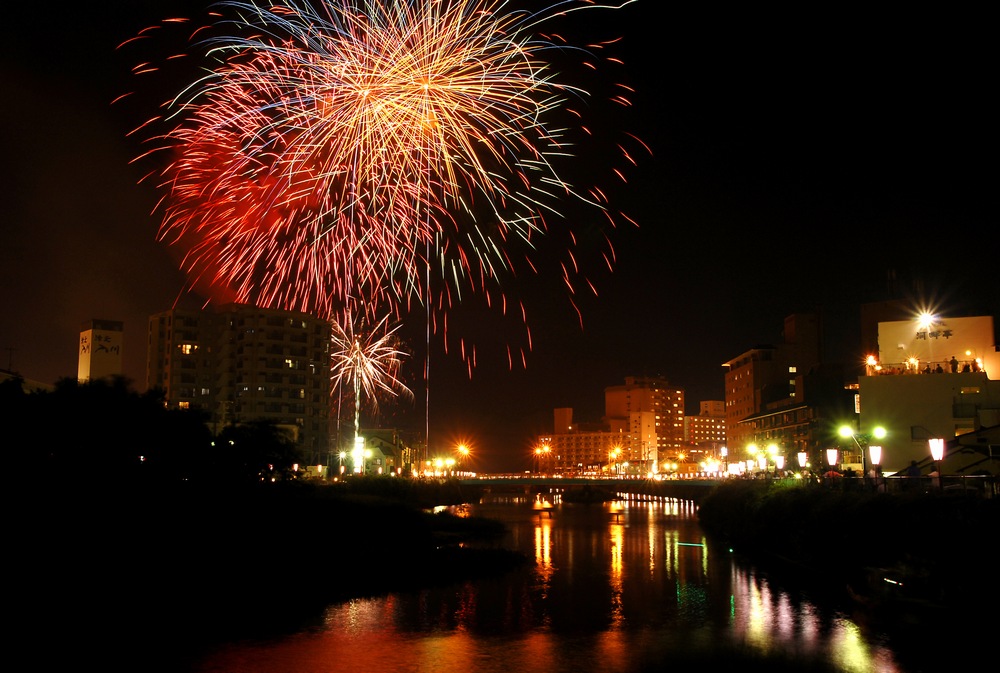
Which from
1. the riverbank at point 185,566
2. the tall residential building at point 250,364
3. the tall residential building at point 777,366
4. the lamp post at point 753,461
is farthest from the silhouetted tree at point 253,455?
A: the tall residential building at point 777,366

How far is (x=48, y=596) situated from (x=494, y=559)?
59.0ft

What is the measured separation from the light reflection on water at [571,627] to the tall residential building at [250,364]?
61542 millimetres

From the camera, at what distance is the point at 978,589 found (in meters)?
22.7

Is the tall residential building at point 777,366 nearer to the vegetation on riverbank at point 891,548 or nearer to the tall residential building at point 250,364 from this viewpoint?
the tall residential building at point 250,364

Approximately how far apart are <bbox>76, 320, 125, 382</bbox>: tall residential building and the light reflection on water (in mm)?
59046

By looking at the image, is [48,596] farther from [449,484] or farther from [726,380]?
[726,380]

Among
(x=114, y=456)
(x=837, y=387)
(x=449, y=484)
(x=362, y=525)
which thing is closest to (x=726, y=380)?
(x=837, y=387)

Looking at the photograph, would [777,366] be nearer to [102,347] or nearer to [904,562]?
[102,347]

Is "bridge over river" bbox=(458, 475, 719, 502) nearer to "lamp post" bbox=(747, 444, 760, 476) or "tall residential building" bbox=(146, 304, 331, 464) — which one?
"lamp post" bbox=(747, 444, 760, 476)

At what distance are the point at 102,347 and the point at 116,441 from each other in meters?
55.0

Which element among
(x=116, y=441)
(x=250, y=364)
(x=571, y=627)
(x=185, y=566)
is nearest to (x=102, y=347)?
(x=250, y=364)

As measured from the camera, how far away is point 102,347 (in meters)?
86.8

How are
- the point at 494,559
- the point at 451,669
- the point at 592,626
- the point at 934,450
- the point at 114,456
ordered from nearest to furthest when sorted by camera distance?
the point at 451,669 → the point at 592,626 → the point at 934,450 → the point at 114,456 → the point at 494,559

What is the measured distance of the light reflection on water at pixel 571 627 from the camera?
21172 mm
